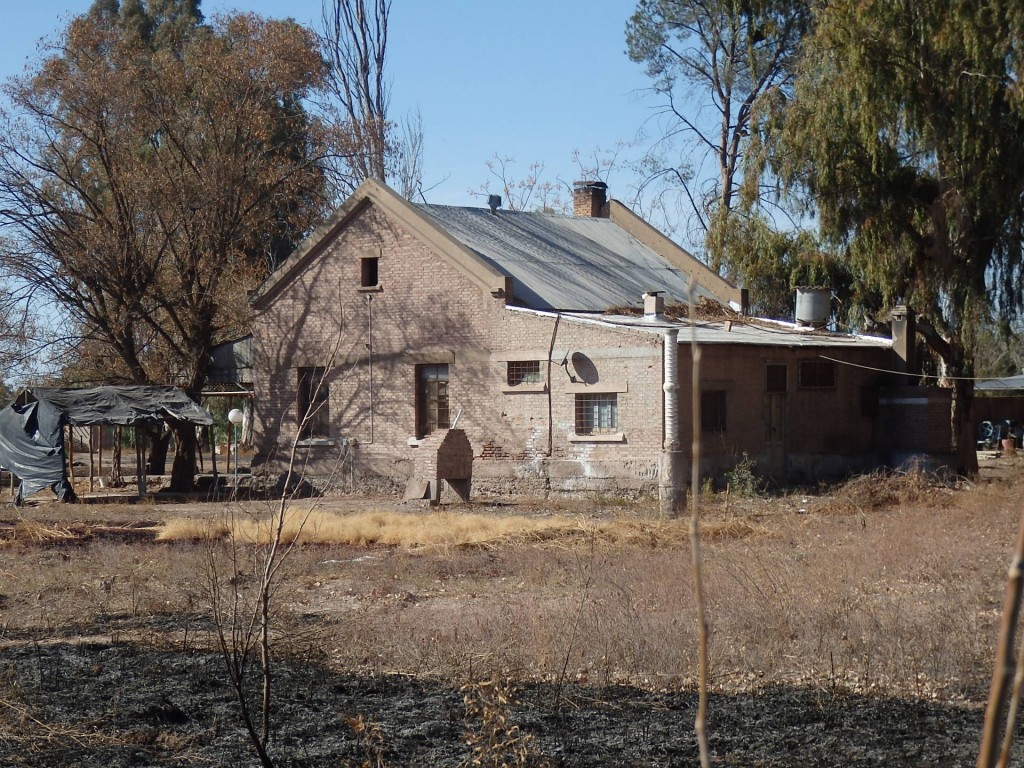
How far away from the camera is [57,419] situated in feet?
87.9

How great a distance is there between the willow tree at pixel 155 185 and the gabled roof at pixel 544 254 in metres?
3.00

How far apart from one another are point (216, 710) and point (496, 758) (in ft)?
8.07

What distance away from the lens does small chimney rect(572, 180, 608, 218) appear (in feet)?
124

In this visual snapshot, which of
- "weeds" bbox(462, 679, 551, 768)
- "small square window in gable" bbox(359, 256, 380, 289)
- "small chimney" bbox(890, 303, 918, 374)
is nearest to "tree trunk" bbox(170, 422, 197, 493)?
"small square window in gable" bbox(359, 256, 380, 289)

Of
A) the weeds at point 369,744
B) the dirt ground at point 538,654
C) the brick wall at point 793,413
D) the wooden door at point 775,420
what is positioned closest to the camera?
the weeds at point 369,744

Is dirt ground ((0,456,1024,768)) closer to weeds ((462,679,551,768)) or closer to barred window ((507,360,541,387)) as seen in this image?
weeds ((462,679,551,768))

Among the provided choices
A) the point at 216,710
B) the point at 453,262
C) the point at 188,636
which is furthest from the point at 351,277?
the point at 216,710

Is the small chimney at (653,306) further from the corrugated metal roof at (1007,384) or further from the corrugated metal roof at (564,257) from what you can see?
the corrugated metal roof at (1007,384)

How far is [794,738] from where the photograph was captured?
22.2 ft

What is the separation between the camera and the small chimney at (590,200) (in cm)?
3778

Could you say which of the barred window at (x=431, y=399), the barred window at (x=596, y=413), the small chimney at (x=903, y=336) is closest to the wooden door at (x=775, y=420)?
Answer: the small chimney at (x=903, y=336)

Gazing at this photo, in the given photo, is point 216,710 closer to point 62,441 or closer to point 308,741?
point 308,741

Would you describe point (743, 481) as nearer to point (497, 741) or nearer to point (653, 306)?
point (653, 306)

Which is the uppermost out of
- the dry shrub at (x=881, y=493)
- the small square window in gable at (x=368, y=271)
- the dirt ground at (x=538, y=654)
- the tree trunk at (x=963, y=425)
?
the small square window in gable at (x=368, y=271)
